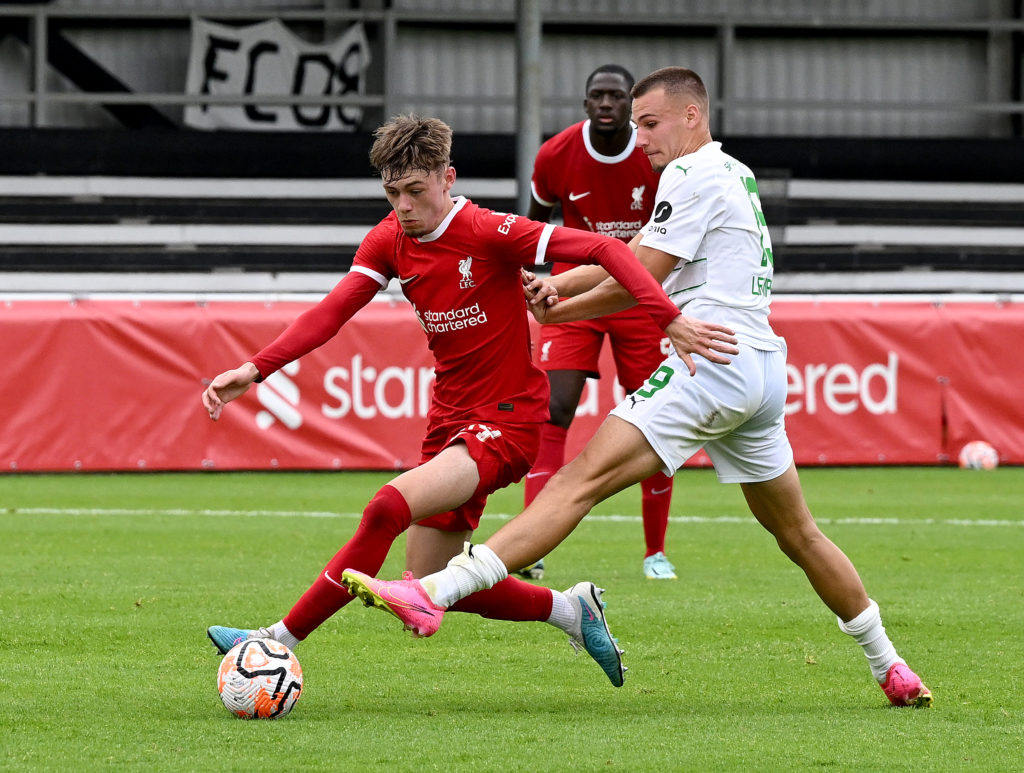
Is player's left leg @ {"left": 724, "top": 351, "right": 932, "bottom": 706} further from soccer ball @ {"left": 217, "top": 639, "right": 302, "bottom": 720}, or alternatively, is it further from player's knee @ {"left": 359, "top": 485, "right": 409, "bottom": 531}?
soccer ball @ {"left": 217, "top": 639, "right": 302, "bottom": 720}

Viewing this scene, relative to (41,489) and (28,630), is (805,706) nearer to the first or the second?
(28,630)

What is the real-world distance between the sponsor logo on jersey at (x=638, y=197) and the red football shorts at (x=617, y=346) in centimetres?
51

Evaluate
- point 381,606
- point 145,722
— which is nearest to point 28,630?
point 145,722

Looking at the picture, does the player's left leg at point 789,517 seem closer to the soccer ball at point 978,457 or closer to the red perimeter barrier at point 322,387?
the red perimeter barrier at point 322,387

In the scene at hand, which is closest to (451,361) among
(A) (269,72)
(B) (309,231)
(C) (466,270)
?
(C) (466,270)

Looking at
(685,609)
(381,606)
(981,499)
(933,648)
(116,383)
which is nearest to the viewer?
(381,606)

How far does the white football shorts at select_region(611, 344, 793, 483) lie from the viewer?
466 centimetres

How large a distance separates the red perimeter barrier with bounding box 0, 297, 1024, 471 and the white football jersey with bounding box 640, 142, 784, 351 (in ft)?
26.5

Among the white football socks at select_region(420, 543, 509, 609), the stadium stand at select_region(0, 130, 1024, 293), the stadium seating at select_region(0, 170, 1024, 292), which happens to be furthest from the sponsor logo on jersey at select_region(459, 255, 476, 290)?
the stadium seating at select_region(0, 170, 1024, 292)

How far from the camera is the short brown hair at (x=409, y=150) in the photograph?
4.82m

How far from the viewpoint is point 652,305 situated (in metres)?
4.58

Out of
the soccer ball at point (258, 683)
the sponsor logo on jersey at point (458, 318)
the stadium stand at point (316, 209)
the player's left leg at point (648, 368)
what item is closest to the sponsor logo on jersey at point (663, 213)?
the sponsor logo on jersey at point (458, 318)

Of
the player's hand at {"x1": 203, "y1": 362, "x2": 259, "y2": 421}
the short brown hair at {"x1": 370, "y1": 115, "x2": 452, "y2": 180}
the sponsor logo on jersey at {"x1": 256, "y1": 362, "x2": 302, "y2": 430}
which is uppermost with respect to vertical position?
the short brown hair at {"x1": 370, "y1": 115, "x2": 452, "y2": 180}

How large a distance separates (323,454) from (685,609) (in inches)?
265
